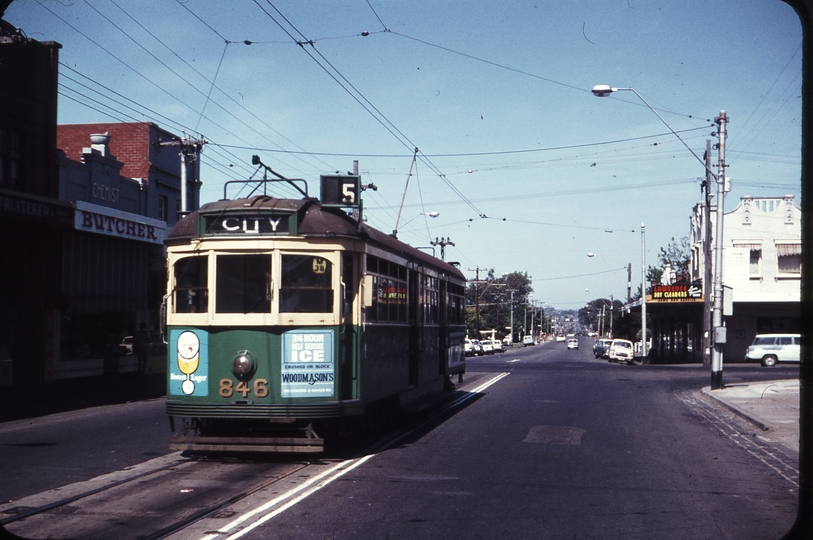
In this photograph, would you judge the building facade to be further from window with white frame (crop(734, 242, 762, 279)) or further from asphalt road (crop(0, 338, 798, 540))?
window with white frame (crop(734, 242, 762, 279))

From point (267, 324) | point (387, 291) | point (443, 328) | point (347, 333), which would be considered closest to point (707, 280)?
point (443, 328)

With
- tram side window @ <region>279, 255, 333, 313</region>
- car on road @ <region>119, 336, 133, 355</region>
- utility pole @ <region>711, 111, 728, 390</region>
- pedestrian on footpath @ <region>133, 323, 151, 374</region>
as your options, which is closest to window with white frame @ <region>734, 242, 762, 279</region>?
utility pole @ <region>711, 111, 728, 390</region>

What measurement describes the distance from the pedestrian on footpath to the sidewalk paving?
667 inches

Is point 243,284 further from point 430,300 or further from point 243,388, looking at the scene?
point 430,300

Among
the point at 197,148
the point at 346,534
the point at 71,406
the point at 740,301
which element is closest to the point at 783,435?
the point at 346,534

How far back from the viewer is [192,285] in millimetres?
10734

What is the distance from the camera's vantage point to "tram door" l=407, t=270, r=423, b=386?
1451 centimetres

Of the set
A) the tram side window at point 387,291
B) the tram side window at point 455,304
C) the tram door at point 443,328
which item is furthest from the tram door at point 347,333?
the tram side window at point 455,304

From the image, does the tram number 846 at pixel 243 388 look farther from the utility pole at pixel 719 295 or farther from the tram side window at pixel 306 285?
the utility pole at pixel 719 295

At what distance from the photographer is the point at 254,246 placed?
1048 cm

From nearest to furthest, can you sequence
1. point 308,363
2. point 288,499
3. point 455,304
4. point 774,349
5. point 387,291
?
point 288,499
point 308,363
point 387,291
point 455,304
point 774,349

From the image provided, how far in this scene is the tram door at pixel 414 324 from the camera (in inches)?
571

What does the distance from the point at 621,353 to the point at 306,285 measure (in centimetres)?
4624

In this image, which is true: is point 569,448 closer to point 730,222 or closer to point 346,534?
point 346,534
